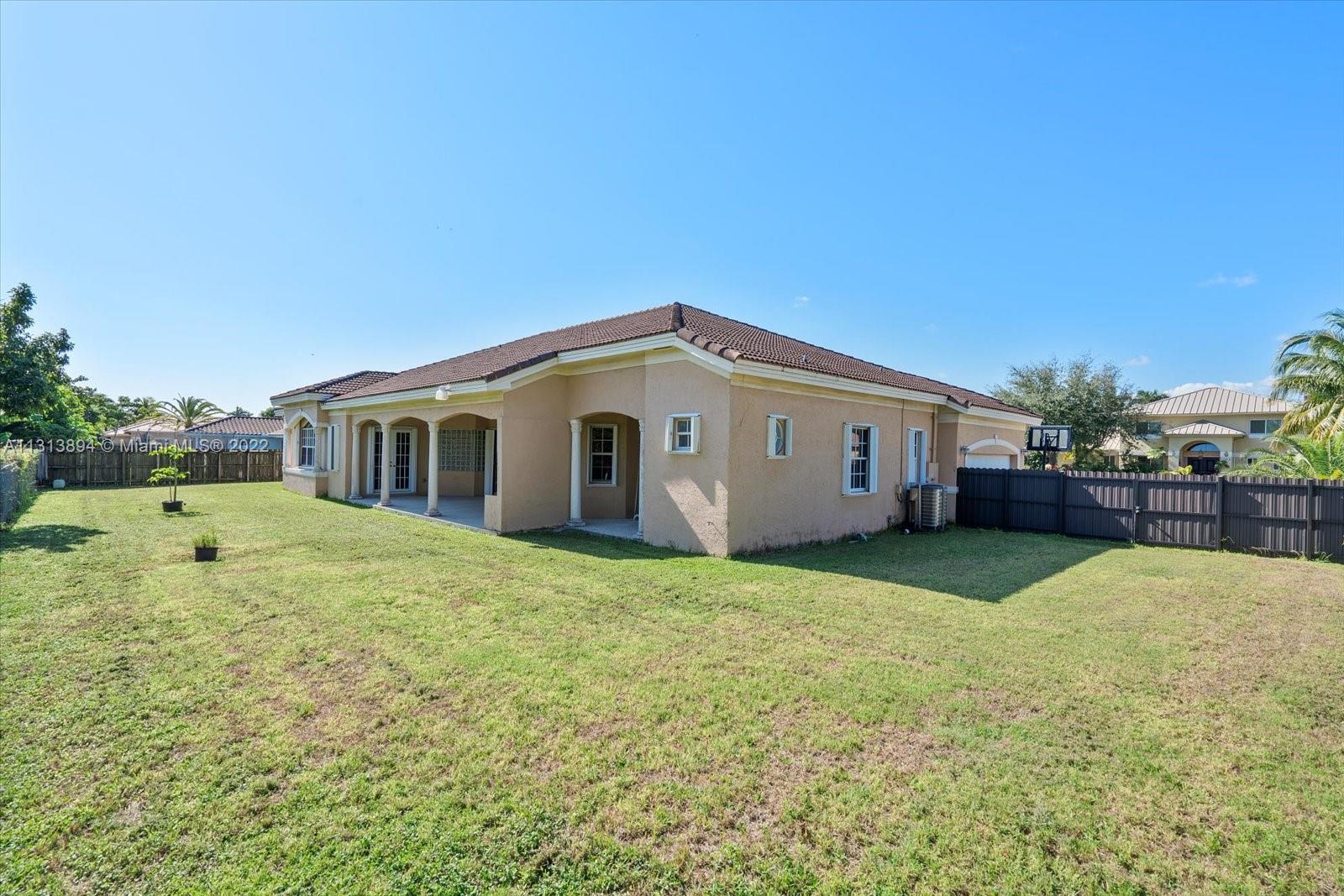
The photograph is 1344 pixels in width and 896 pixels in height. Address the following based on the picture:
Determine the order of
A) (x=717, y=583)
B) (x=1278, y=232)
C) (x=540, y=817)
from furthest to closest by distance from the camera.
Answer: (x=1278, y=232)
(x=717, y=583)
(x=540, y=817)

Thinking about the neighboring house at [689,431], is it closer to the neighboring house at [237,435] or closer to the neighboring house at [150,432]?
the neighboring house at [237,435]

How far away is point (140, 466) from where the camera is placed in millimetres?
25578

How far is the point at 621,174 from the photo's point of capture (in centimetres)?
1456

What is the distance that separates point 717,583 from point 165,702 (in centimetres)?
593

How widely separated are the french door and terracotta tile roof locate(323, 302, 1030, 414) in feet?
7.15

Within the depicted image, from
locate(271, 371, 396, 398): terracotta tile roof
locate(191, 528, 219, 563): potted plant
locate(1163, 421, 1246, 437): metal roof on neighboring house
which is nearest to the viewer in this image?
locate(191, 528, 219, 563): potted plant

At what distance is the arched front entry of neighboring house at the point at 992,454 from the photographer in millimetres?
16953

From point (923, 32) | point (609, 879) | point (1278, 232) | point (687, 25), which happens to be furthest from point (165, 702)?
point (1278, 232)

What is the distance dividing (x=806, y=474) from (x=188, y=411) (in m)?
54.5

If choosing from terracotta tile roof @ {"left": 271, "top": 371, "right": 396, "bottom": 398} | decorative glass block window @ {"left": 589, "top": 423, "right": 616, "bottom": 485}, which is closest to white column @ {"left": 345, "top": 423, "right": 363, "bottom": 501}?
terracotta tile roof @ {"left": 271, "top": 371, "right": 396, "bottom": 398}

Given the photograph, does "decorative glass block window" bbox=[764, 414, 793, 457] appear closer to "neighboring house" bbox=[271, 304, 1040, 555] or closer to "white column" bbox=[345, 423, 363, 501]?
"neighboring house" bbox=[271, 304, 1040, 555]

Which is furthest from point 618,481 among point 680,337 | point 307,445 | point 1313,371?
point 1313,371

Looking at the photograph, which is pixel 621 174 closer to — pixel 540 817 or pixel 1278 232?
pixel 540 817

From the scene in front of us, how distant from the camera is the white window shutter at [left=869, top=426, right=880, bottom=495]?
13301mm
